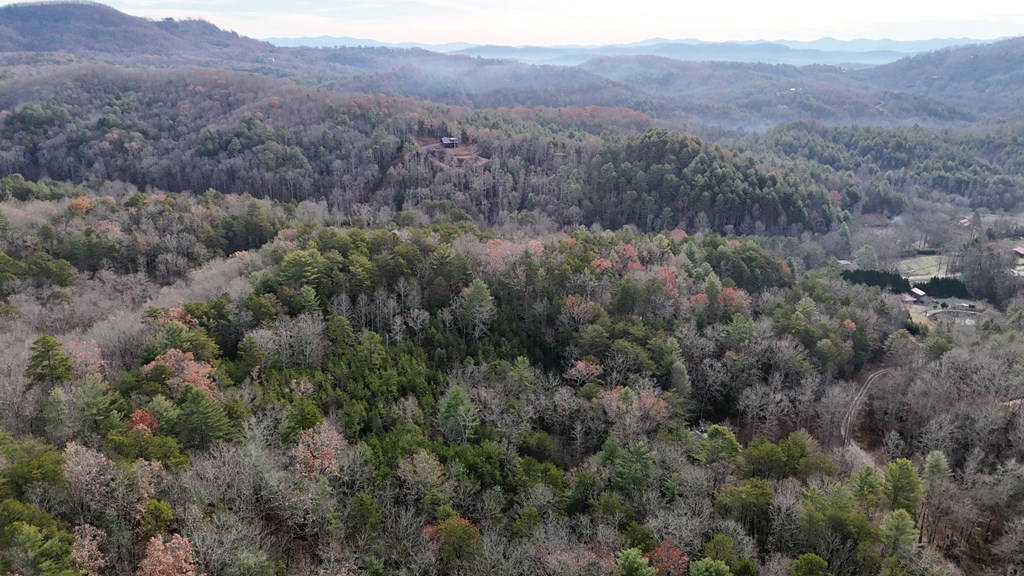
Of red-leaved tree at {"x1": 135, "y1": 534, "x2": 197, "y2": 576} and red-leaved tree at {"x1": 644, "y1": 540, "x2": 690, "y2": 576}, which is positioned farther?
red-leaved tree at {"x1": 644, "y1": 540, "x2": 690, "y2": 576}

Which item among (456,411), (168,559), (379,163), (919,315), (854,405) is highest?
(379,163)

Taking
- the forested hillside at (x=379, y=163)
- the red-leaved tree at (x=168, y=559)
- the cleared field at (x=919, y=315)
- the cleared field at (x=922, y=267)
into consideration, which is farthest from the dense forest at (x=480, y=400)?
the forested hillside at (x=379, y=163)

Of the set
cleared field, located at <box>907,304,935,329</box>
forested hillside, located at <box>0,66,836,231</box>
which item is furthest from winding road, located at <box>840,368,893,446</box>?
forested hillside, located at <box>0,66,836,231</box>

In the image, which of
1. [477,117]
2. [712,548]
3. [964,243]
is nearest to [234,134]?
[477,117]

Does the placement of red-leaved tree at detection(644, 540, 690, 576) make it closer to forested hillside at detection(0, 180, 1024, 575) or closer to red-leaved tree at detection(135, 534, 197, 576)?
forested hillside at detection(0, 180, 1024, 575)

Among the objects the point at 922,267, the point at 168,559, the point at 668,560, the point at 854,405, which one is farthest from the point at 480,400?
the point at 922,267

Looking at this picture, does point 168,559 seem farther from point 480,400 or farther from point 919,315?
point 919,315
